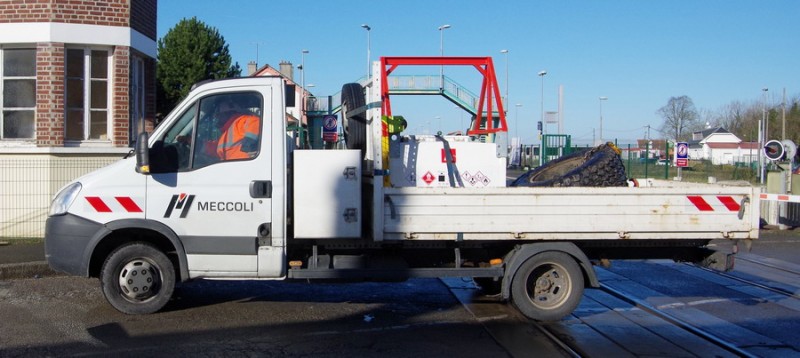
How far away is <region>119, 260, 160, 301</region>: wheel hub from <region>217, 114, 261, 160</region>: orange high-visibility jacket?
1351mm

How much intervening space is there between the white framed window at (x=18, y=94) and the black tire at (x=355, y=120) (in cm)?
761

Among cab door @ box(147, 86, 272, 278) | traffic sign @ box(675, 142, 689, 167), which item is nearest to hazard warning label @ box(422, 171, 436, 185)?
cab door @ box(147, 86, 272, 278)

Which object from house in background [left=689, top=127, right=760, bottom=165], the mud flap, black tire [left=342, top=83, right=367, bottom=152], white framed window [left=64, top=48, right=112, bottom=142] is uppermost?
house in background [left=689, top=127, right=760, bottom=165]

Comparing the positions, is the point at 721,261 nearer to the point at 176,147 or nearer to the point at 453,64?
the point at 453,64

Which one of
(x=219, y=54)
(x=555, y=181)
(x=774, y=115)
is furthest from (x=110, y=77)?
(x=774, y=115)

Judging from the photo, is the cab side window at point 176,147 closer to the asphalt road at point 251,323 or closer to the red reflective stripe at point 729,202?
the asphalt road at point 251,323

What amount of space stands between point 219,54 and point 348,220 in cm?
3474

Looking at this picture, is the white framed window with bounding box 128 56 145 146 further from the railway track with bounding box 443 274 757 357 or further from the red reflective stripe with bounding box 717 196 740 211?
the red reflective stripe with bounding box 717 196 740 211

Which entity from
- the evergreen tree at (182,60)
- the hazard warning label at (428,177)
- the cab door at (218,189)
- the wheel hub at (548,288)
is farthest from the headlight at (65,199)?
the evergreen tree at (182,60)

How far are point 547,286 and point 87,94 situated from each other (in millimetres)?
9193

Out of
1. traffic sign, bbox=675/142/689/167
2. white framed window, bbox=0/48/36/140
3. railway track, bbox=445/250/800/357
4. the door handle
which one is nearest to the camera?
railway track, bbox=445/250/800/357

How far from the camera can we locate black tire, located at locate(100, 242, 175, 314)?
288 inches

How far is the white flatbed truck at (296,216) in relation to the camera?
713cm

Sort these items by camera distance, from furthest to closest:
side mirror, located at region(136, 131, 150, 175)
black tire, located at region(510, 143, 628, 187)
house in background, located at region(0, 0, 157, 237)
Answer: house in background, located at region(0, 0, 157, 237) < black tire, located at region(510, 143, 628, 187) < side mirror, located at region(136, 131, 150, 175)
